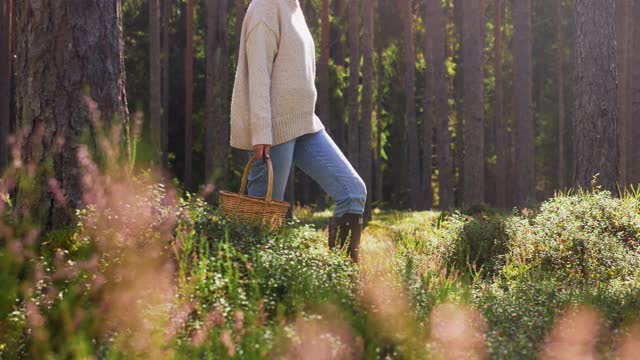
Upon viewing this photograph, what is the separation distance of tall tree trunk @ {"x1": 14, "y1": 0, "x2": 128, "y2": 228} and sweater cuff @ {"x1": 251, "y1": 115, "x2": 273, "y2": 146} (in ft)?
3.07

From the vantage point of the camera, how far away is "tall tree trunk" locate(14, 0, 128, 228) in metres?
4.89

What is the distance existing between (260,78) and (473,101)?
10.5 metres

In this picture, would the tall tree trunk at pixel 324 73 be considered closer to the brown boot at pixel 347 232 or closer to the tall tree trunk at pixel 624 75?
the tall tree trunk at pixel 624 75

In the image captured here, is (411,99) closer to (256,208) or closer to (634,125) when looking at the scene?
(634,125)

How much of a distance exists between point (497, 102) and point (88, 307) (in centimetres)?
2101

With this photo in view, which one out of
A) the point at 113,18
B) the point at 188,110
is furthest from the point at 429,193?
the point at 113,18

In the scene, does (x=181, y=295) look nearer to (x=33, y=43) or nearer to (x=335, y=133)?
(x=33, y=43)

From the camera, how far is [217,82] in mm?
17953

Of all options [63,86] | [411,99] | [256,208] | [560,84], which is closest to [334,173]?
[256,208]

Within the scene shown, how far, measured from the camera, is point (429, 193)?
2052 cm

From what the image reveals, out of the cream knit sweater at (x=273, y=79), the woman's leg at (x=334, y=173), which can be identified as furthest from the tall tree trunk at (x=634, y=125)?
the cream knit sweater at (x=273, y=79)

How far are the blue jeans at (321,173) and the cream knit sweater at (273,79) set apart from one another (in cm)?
10

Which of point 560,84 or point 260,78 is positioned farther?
point 560,84

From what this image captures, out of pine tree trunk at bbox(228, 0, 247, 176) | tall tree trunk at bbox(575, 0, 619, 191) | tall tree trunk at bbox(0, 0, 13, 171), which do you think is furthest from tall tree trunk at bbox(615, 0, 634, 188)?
tall tree trunk at bbox(0, 0, 13, 171)
